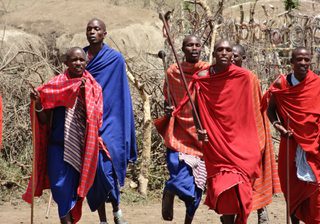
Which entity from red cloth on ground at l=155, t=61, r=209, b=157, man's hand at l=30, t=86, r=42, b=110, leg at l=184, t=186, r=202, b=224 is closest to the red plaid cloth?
red cloth on ground at l=155, t=61, r=209, b=157

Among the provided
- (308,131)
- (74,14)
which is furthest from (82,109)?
(74,14)

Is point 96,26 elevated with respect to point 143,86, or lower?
elevated

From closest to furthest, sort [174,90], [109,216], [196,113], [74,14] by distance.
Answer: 1. [196,113]
2. [174,90]
3. [109,216]
4. [74,14]

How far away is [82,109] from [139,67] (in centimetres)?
390

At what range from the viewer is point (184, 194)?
24.0ft

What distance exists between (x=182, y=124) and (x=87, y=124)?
1212 millimetres

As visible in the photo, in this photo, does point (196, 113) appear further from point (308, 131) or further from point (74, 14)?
point (74, 14)

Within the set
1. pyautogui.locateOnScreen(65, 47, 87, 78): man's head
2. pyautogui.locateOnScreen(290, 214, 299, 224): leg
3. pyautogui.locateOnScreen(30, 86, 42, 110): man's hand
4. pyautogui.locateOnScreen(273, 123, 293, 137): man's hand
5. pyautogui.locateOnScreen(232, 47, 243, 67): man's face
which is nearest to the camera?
pyautogui.locateOnScreen(30, 86, 42, 110): man's hand

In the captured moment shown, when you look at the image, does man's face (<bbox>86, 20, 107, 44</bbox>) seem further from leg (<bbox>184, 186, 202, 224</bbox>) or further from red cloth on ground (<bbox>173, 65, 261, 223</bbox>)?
leg (<bbox>184, 186, 202, 224</bbox>)

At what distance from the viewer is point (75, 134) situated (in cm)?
668

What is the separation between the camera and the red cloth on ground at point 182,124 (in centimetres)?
743

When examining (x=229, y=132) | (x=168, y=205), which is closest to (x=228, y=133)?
(x=229, y=132)

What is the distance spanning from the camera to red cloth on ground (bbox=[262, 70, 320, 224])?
6941mm

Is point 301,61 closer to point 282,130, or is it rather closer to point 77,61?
point 282,130
